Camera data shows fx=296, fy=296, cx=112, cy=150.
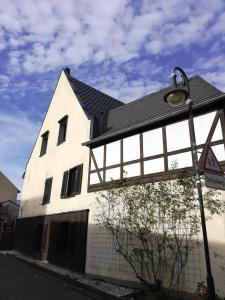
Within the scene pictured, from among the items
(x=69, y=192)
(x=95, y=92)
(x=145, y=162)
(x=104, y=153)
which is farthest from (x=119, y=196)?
(x=95, y=92)

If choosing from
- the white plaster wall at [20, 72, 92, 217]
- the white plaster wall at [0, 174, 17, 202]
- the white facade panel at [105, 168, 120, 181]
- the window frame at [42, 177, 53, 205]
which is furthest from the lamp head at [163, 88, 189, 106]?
the white plaster wall at [0, 174, 17, 202]

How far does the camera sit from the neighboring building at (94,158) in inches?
346

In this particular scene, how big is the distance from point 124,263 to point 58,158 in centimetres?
738

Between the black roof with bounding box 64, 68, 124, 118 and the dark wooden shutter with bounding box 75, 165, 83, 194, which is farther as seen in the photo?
the black roof with bounding box 64, 68, 124, 118

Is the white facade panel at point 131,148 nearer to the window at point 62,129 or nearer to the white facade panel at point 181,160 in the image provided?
the white facade panel at point 181,160

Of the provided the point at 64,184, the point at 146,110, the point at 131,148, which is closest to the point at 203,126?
the point at 131,148

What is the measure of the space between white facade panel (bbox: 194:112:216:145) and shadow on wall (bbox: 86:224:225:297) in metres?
2.92

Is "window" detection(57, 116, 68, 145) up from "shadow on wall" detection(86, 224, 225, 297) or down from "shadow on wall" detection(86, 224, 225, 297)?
up

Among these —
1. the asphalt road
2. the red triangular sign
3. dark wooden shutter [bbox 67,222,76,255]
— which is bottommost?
the asphalt road

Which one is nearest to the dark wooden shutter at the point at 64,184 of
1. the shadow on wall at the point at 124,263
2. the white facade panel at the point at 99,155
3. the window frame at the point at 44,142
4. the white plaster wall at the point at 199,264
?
the white facade panel at the point at 99,155

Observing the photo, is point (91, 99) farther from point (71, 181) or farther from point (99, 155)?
point (99, 155)

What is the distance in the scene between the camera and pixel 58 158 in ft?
50.2

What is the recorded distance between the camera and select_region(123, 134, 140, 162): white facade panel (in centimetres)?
1038

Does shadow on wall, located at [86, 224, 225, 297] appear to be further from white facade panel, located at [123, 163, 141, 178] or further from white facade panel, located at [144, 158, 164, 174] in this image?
white facade panel, located at [144, 158, 164, 174]
